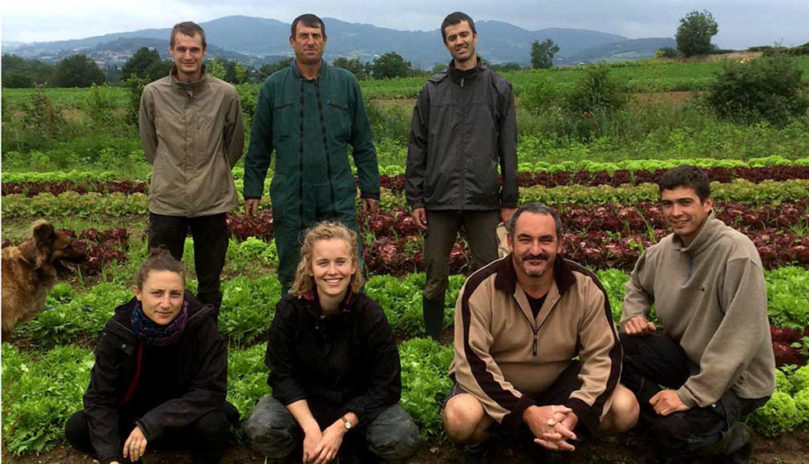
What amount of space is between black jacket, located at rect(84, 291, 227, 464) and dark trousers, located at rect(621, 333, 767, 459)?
2.35 m

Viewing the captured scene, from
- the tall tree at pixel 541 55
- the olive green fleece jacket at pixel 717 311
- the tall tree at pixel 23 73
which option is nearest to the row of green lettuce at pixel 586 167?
the olive green fleece jacket at pixel 717 311

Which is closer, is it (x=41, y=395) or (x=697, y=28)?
(x=41, y=395)

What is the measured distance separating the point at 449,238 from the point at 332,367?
1775 millimetres

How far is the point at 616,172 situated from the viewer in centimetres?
1168

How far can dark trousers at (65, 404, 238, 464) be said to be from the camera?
346 centimetres

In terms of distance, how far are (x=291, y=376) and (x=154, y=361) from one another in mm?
719

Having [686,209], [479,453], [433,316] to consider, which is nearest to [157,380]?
[479,453]

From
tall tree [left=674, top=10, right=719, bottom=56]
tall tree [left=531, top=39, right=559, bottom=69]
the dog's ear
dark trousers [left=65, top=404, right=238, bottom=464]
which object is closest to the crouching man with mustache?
dark trousers [left=65, top=404, right=238, bottom=464]

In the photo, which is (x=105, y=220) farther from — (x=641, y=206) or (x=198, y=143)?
(x=641, y=206)

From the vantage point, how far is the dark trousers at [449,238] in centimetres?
497

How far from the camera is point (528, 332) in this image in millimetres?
3598

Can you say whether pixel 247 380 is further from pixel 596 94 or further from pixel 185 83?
pixel 596 94

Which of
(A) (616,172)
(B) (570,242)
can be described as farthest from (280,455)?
(A) (616,172)

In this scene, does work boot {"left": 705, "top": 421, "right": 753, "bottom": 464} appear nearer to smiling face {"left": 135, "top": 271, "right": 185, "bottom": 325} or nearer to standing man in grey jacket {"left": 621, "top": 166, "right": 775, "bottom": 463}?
standing man in grey jacket {"left": 621, "top": 166, "right": 775, "bottom": 463}
